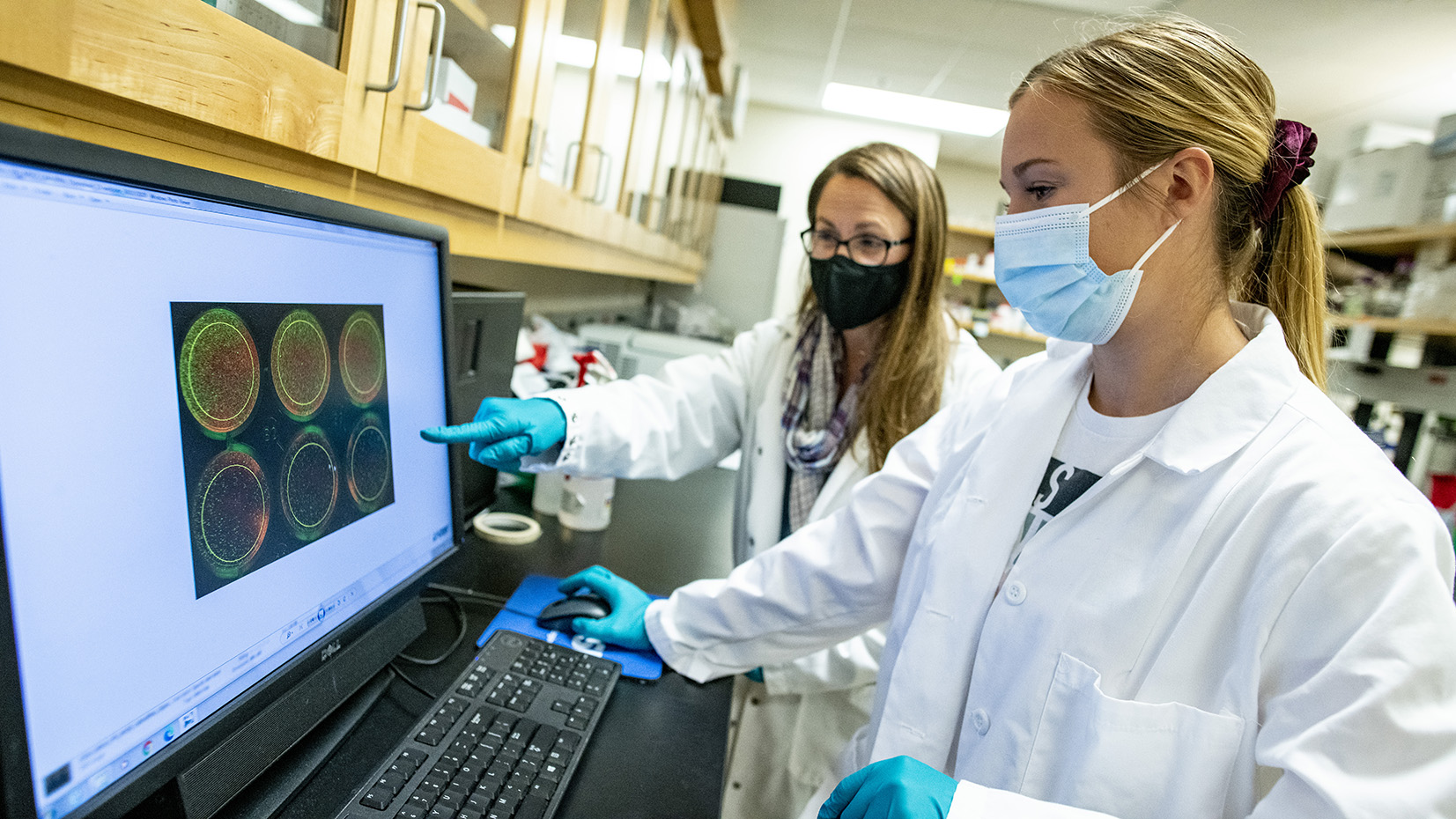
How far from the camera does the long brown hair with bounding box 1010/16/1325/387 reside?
81 centimetres

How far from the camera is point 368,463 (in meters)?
0.72

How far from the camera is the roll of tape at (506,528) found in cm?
129

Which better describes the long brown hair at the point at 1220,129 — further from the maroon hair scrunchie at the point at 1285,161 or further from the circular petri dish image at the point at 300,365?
the circular petri dish image at the point at 300,365

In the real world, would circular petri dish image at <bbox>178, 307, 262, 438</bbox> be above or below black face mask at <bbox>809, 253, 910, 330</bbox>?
below

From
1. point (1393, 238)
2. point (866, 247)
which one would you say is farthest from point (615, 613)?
point (1393, 238)

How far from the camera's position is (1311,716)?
0.60 meters

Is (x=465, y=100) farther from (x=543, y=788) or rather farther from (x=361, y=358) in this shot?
(x=543, y=788)

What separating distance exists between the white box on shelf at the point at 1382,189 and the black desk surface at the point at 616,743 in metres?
2.66

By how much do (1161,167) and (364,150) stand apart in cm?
80

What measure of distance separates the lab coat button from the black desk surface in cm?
34

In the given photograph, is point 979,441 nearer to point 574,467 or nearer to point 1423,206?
point 574,467

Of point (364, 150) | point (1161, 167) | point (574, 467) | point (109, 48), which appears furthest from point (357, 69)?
point (1161, 167)

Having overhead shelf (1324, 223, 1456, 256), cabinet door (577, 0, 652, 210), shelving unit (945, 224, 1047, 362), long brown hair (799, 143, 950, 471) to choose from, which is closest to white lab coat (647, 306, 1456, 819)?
long brown hair (799, 143, 950, 471)

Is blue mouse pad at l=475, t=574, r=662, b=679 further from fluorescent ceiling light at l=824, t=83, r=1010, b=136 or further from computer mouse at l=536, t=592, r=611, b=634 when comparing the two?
fluorescent ceiling light at l=824, t=83, r=1010, b=136
